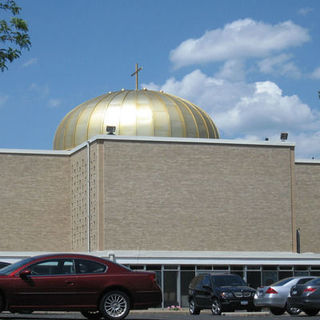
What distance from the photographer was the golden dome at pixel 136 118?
171 feet

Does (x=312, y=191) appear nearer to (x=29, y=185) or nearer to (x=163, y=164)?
(x=163, y=164)

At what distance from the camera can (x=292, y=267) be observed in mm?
45156

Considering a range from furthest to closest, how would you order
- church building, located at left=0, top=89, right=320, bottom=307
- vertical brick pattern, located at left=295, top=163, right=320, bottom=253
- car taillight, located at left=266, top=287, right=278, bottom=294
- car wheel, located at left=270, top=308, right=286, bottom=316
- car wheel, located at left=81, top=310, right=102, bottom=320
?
vertical brick pattern, located at left=295, top=163, right=320, bottom=253, church building, located at left=0, top=89, right=320, bottom=307, car wheel, located at left=270, top=308, right=286, bottom=316, car taillight, located at left=266, top=287, right=278, bottom=294, car wheel, located at left=81, top=310, right=102, bottom=320

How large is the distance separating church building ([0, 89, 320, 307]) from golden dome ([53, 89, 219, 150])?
9 centimetres

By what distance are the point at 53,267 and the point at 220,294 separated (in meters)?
11.4

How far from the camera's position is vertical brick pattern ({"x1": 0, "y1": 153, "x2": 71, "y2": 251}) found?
50.2 metres

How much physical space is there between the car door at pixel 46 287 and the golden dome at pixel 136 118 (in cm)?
3149

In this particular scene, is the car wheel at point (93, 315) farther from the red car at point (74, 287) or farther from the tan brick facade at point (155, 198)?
the tan brick facade at point (155, 198)

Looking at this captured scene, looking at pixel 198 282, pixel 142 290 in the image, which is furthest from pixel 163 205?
pixel 142 290

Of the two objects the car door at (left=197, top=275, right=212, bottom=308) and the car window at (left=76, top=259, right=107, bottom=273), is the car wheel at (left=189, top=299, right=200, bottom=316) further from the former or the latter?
the car window at (left=76, top=259, right=107, bottom=273)

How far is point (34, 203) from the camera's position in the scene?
5081cm

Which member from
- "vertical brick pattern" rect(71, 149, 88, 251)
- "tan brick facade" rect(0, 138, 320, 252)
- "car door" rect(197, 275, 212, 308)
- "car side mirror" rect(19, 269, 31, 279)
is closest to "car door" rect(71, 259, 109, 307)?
"car side mirror" rect(19, 269, 31, 279)

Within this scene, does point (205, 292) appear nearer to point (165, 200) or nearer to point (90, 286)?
point (90, 286)

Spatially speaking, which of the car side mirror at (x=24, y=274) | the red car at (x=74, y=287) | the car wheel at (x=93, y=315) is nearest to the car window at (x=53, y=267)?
the red car at (x=74, y=287)
